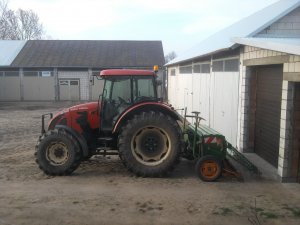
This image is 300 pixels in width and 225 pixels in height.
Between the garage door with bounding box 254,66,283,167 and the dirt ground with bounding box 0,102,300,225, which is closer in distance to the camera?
the dirt ground with bounding box 0,102,300,225

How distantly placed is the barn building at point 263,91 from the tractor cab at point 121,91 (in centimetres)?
234

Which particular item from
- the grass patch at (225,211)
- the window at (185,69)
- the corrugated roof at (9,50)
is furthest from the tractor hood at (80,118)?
the corrugated roof at (9,50)

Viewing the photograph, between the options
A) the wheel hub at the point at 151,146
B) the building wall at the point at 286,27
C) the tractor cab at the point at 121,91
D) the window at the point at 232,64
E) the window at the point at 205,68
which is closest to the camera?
the wheel hub at the point at 151,146

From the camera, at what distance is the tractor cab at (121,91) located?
7.88 m

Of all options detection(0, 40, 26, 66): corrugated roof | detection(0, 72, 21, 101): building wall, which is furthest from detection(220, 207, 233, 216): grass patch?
detection(0, 40, 26, 66): corrugated roof

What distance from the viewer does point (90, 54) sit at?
111 feet

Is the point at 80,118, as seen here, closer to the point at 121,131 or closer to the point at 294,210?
the point at 121,131

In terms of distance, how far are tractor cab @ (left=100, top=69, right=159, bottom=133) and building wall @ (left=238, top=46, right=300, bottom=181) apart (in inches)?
99.3

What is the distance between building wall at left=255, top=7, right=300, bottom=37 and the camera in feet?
32.2

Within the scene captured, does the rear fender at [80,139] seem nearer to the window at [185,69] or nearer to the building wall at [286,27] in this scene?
the building wall at [286,27]

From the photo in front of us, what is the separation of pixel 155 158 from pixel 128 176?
683 mm

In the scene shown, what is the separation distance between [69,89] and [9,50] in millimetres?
7465

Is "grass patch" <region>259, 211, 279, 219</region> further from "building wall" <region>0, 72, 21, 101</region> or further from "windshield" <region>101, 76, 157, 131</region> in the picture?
"building wall" <region>0, 72, 21, 101</region>

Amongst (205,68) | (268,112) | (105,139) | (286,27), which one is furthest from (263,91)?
(205,68)
